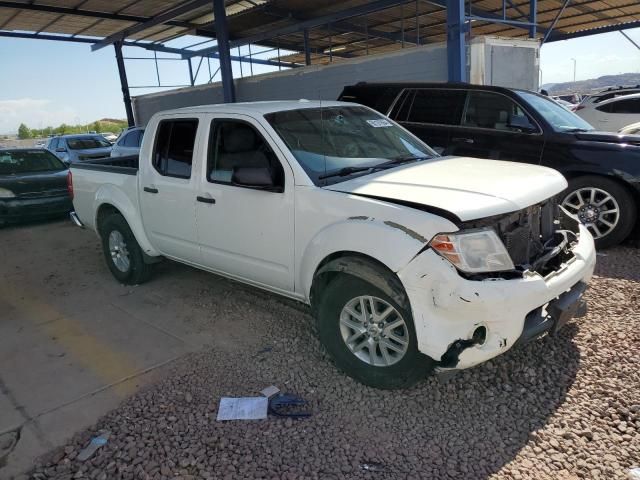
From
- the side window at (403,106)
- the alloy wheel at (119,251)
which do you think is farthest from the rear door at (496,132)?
the alloy wheel at (119,251)

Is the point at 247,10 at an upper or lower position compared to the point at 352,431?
upper

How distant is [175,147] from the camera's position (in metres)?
4.53

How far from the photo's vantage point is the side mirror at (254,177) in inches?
137

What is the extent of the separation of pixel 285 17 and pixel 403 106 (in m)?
9.29

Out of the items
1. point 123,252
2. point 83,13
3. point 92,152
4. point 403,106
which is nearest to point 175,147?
point 123,252

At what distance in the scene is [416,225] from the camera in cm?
282

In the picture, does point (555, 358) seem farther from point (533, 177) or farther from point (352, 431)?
point (352, 431)

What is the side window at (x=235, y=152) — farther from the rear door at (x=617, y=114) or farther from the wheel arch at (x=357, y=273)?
the rear door at (x=617, y=114)

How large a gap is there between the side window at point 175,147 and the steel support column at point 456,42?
5854 mm

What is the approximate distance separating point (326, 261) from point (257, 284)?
892 mm

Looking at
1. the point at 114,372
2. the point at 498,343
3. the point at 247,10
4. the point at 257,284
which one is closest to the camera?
the point at 498,343

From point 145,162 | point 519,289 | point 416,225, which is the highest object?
point 145,162

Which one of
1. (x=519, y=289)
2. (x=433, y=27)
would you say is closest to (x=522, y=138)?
(x=519, y=289)

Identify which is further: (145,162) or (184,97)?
(184,97)
